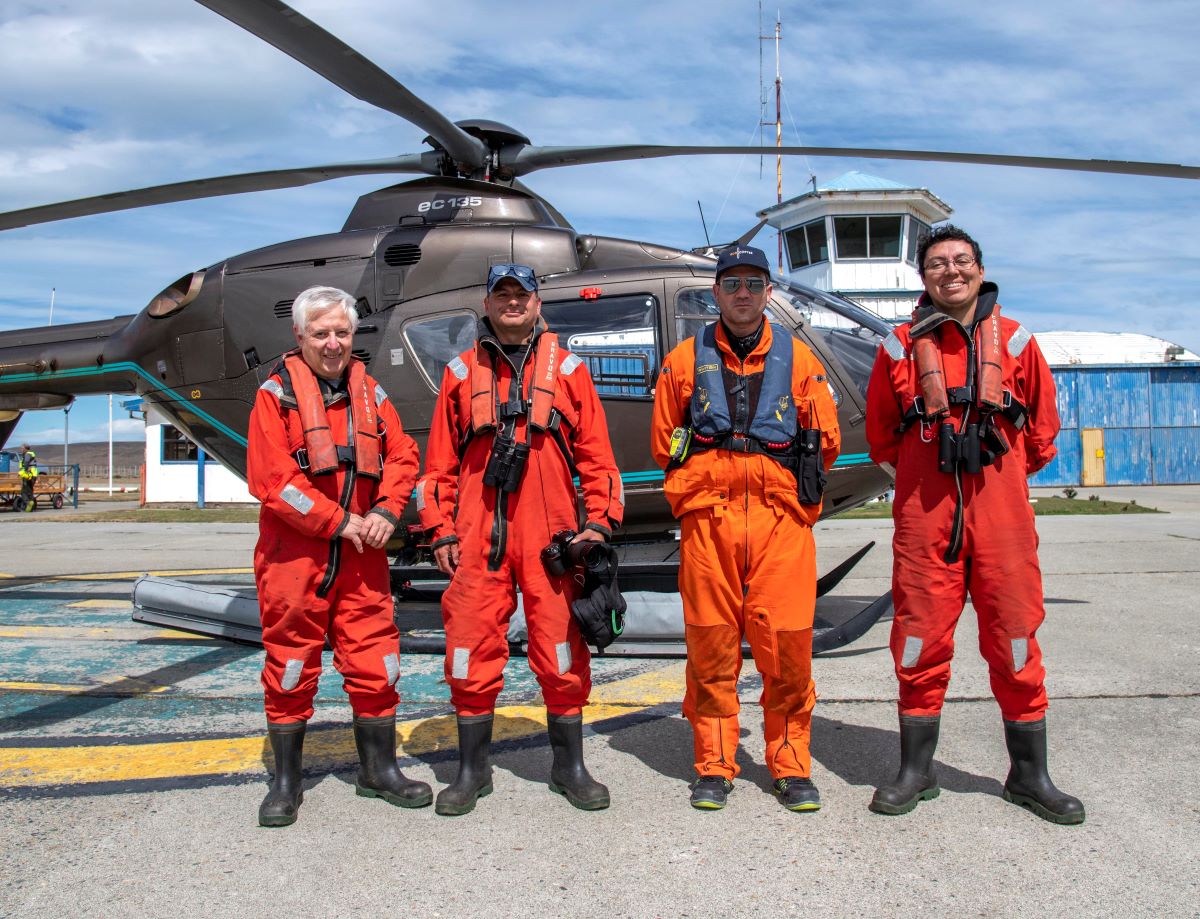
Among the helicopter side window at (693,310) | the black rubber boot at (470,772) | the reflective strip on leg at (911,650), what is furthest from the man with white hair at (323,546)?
the helicopter side window at (693,310)

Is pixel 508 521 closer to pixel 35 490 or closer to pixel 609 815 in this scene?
pixel 609 815

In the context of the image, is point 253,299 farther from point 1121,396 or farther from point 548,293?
point 1121,396

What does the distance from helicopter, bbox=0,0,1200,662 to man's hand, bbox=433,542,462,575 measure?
2417 millimetres

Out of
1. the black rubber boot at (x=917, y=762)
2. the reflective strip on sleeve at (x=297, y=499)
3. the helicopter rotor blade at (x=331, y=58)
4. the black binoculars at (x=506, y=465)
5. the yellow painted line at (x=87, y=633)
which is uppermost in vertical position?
the helicopter rotor blade at (x=331, y=58)

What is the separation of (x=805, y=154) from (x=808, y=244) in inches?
921

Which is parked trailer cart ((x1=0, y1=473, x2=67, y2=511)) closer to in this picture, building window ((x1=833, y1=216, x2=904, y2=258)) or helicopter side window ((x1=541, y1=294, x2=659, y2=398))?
building window ((x1=833, y1=216, x2=904, y2=258))

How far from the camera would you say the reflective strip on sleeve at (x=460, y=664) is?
356 centimetres

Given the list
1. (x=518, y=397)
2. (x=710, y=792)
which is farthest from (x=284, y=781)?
(x=518, y=397)

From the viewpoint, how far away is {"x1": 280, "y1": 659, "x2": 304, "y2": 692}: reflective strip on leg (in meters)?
3.45

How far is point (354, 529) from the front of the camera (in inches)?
139

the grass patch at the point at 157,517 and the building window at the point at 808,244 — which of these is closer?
the grass patch at the point at 157,517

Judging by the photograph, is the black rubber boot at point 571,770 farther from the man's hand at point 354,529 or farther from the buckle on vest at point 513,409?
the buckle on vest at point 513,409

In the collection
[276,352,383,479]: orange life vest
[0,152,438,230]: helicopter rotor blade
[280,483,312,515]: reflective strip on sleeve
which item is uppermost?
[0,152,438,230]: helicopter rotor blade

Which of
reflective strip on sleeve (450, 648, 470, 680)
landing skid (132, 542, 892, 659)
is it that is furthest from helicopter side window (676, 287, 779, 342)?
reflective strip on sleeve (450, 648, 470, 680)
